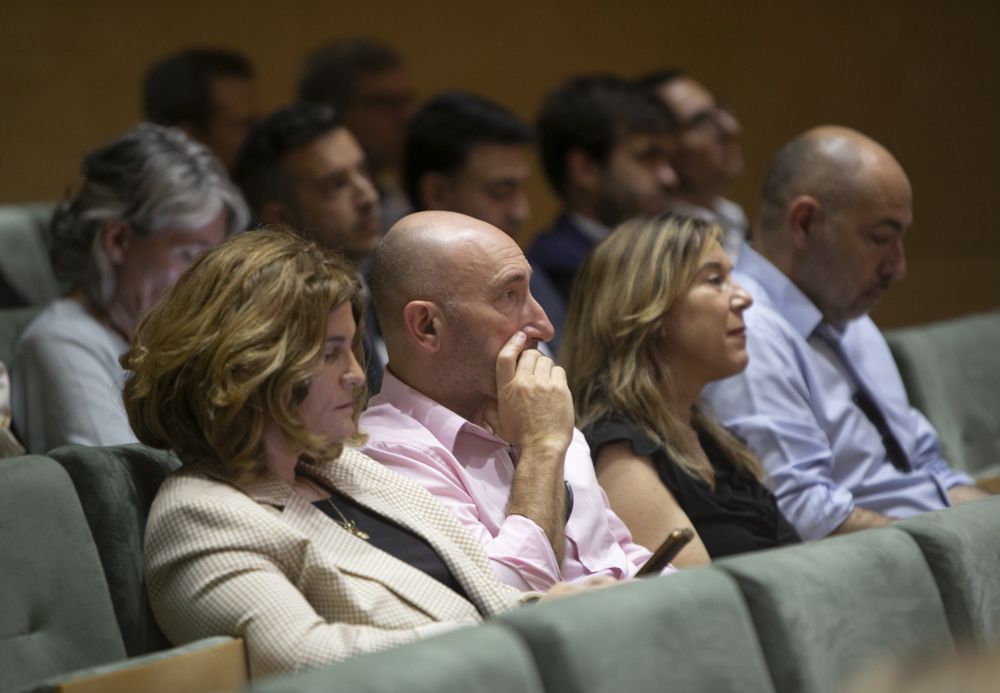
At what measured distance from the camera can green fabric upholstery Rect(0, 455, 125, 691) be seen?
1.32m

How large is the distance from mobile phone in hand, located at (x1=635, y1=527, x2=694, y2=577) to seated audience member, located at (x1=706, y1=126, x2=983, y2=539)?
0.71 m

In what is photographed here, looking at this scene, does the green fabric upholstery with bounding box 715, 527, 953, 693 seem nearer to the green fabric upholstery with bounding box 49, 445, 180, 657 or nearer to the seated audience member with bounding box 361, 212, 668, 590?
the seated audience member with bounding box 361, 212, 668, 590

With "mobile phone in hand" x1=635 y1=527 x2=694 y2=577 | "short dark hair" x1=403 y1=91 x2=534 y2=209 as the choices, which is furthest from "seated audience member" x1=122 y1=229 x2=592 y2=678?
"short dark hair" x1=403 y1=91 x2=534 y2=209

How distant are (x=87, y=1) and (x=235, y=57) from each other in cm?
45

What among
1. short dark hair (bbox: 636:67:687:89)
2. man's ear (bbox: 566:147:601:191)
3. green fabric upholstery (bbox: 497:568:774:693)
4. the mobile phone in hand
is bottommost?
man's ear (bbox: 566:147:601:191)

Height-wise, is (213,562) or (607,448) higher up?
(213,562)

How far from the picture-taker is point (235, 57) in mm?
3125

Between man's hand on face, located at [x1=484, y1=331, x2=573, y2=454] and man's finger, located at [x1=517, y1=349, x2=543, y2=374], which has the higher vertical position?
man's finger, located at [x1=517, y1=349, x2=543, y2=374]

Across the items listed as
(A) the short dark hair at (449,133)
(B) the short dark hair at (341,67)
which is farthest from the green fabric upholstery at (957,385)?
(B) the short dark hair at (341,67)

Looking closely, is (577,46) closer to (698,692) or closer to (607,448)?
Answer: (607,448)

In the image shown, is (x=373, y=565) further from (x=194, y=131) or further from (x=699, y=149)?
(x=699, y=149)

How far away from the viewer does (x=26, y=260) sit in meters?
2.63

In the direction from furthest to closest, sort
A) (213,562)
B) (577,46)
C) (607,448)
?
(577,46), (607,448), (213,562)

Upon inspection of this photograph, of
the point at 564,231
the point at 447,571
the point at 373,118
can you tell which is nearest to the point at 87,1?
the point at 373,118
